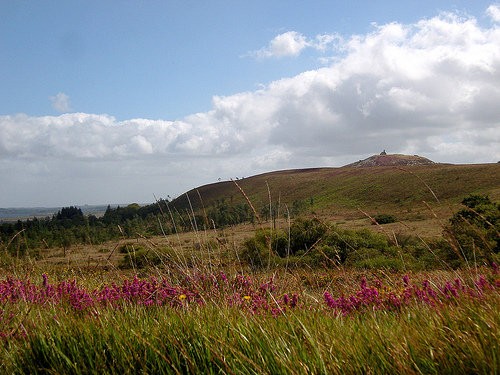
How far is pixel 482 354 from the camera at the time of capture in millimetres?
2109

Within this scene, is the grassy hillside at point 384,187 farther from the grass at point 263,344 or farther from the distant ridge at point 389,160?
the grass at point 263,344

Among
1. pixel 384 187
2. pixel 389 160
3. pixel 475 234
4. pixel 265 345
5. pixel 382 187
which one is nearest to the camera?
pixel 265 345

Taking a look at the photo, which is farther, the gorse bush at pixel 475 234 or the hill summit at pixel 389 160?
the hill summit at pixel 389 160

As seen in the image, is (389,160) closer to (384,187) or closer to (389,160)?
(389,160)

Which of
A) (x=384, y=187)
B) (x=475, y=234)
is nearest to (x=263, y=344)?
(x=475, y=234)

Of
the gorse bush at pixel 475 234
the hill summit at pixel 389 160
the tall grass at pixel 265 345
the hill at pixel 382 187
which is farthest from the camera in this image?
the hill summit at pixel 389 160

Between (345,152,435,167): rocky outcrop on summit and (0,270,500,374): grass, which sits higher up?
(345,152,435,167): rocky outcrop on summit

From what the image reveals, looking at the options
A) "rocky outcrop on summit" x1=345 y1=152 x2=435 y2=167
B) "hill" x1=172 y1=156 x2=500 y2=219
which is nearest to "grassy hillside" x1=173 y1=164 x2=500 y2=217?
"hill" x1=172 y1=156 x2=500 y2=219

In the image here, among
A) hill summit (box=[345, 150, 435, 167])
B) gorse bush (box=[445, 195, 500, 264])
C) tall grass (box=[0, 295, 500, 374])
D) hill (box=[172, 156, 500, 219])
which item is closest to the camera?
tall grass (box=[0, 295, 500, 374])

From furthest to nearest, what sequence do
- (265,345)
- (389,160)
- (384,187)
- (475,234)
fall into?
(389,160)
(384,187)
(475,234)
(265,345)

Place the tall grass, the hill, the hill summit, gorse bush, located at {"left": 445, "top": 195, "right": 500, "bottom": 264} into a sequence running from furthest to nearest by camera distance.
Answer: the hill summit < the hill < gorse bush, located at {"left": 445, "top": 195, "right": 500, "bottom": 264} < the tall grass

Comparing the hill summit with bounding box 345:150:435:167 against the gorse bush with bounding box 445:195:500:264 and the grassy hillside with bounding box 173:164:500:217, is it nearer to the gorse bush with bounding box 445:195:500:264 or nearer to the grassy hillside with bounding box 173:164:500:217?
the grassy hillside with bounding box 173:164:500:217

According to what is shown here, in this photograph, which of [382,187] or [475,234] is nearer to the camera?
[475,234]

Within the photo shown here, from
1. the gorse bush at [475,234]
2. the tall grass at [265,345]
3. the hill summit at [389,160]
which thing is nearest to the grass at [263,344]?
the tall grass at [265,345]
